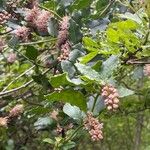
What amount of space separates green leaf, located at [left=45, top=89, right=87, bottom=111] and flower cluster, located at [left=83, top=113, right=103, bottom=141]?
3 centimetres

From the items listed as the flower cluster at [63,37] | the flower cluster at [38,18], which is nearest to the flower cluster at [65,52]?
the flower cluster at [63,37]

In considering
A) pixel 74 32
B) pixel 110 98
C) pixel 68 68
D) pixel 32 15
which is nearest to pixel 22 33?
pixel 32 15

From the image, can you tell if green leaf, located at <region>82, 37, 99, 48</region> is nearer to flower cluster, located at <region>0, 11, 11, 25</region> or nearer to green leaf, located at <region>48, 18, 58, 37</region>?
green leaf, located at <region>48, 18, 58, 37</region>

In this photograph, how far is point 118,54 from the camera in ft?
3.31

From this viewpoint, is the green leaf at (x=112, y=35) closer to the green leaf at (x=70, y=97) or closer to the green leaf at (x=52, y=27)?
the green leaf at (x=70, y=97)

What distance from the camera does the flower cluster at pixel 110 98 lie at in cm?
80

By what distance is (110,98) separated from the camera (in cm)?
82

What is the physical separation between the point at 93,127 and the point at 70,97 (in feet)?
0.31

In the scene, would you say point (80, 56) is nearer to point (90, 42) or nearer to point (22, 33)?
point (90, 42)

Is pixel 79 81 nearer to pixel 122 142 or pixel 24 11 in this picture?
pixel 24 11

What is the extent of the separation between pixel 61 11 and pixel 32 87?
2.44 feet

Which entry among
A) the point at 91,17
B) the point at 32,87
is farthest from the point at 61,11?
the point at 32,87

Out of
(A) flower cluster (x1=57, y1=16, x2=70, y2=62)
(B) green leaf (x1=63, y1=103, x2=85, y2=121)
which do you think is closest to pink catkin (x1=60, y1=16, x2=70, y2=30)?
(A) flower cluster (x1=57, y1=16, x2=70, y2=62)

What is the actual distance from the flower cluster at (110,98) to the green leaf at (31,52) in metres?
0.51
